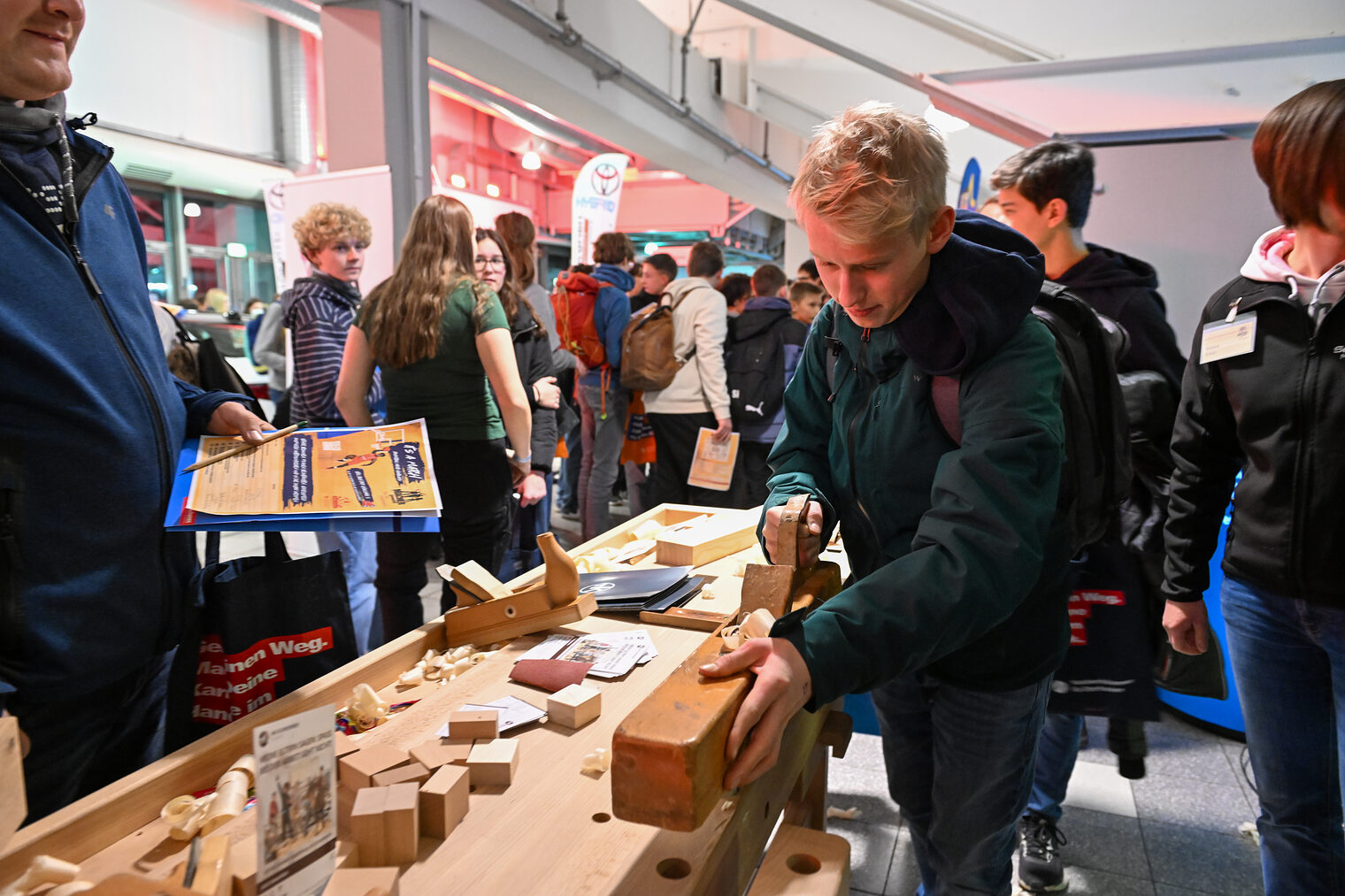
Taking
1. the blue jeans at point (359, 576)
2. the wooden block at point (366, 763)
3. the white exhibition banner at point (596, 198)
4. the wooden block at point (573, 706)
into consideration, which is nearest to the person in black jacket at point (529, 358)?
the blue jeans at point (359, 576)

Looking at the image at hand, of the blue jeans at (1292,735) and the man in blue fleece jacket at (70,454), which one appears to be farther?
the blue jeans at (1292,735)

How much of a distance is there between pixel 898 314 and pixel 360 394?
6.36 feet

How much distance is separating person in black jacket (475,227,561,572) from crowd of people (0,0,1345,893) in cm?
171

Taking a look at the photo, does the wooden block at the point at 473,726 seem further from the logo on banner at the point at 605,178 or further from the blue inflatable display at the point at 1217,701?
the logo on banner at the point at 605,178

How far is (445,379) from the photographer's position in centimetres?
243

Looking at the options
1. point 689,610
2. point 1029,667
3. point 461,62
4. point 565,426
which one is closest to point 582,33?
point 461,62

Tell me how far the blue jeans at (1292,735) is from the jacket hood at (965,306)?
816 millimetres

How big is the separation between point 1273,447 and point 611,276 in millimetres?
3392

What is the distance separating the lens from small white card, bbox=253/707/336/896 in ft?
2.16

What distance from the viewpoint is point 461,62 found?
17.7ft

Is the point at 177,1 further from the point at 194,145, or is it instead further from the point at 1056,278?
the point at 1056,278

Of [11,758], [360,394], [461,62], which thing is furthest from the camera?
[461,62]

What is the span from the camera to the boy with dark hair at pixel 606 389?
4.28 metres

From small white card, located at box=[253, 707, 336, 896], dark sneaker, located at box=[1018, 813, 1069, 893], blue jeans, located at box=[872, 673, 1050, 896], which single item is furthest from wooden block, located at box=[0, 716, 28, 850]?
dark sneaker, located at box=[1018, 813, 1069, 893]
